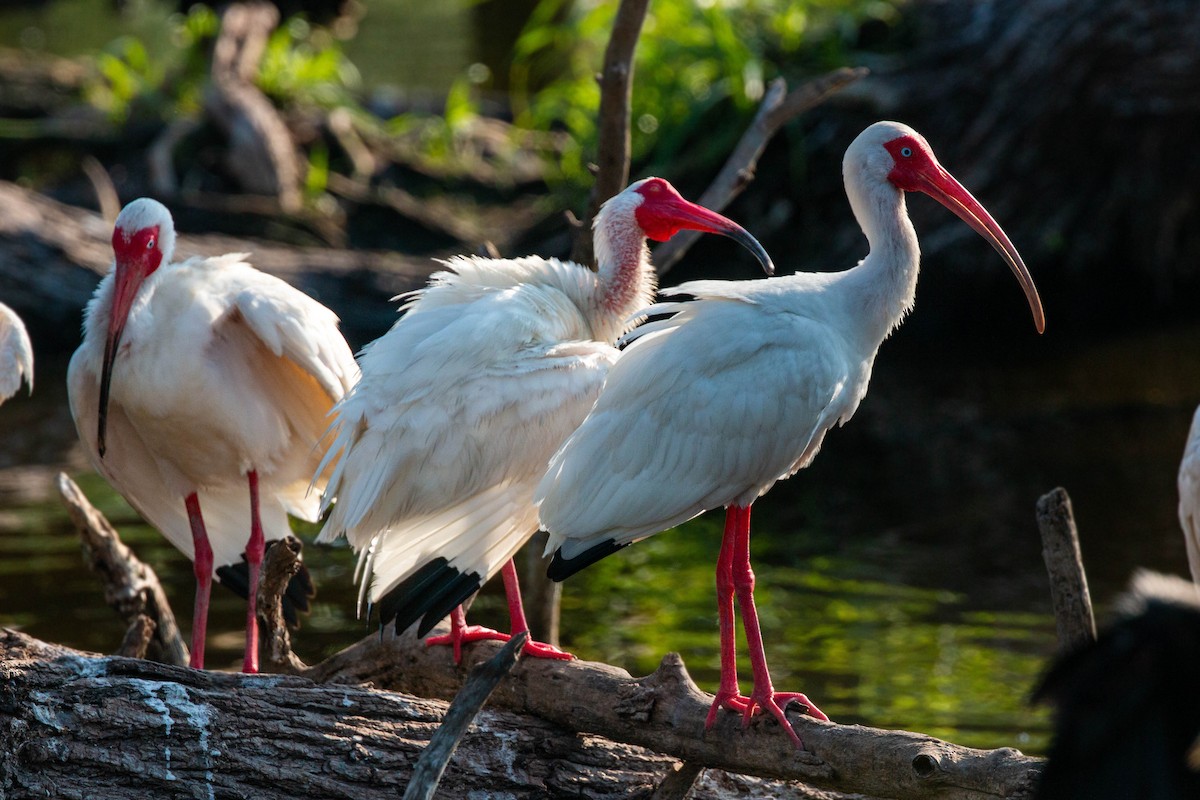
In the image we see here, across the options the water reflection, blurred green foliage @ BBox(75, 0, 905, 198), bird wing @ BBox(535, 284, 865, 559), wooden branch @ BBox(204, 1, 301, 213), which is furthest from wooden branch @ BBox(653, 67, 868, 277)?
wooden branch @ BBox(204, 1, 301, 213)

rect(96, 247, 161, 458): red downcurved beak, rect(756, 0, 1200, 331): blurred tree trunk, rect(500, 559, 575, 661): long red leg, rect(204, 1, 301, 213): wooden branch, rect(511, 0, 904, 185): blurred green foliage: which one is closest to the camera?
rect(500, 559, 575, 661): long red leg

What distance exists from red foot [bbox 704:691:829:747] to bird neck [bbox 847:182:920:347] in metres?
1.19

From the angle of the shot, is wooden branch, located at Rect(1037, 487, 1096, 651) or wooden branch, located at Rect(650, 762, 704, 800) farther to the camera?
wooden branch, located at Rect(1037, 487, 1096, 651)

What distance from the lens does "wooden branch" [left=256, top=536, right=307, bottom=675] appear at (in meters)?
5.40

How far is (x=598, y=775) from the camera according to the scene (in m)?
4.72

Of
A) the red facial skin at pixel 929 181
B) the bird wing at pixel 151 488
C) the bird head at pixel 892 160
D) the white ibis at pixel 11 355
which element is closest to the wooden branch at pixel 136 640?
the bird wing at pixel 151 488

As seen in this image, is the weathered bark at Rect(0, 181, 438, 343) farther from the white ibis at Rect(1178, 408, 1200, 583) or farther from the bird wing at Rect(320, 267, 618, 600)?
the white ibis at Rect(1178, 408, 1200, 583)

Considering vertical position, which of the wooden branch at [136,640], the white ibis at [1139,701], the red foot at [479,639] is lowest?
the wooden branch at [136,640]

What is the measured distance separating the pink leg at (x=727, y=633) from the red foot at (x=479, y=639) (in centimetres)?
59

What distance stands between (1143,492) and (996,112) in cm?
390

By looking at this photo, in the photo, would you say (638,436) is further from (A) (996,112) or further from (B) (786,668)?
(A) (996,112)

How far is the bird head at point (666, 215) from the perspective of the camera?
5.60 m

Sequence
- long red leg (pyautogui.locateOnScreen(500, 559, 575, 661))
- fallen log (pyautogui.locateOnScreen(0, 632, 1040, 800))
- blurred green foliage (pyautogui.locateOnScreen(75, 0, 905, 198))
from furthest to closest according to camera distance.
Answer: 1. blurred green foliage (pyautogui.locateOnScreen(75, 0, 905, 198))
2. long red leg (pyautogui.locateOnScreen(500, 559, 575, 661))
3. fallen log (pyautogui.locateOnScreen(0, 632, 1040, 800))

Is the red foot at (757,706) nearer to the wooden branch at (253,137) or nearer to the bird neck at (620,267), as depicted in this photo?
the bird neck at (620,267)
